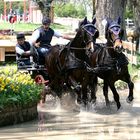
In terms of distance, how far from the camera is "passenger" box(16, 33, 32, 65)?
41.9 ft

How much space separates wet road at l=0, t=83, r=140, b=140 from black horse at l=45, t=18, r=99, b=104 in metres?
0.52

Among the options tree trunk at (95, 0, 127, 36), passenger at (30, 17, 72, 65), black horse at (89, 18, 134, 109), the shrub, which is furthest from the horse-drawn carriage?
tree trunk at (95, 0, 127, 36)

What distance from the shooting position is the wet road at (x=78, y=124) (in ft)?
29.6

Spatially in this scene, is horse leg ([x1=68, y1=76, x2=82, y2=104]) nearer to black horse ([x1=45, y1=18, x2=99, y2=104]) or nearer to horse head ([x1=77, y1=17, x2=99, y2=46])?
black horse ([x1=45, y1=18, x2=99, y2=104])

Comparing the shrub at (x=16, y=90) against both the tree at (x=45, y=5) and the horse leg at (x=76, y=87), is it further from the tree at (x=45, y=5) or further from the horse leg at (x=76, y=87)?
the tree at (x=45, y=5)

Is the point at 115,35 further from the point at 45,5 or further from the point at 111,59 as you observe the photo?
the point at 45,5

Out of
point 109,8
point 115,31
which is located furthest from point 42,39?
point 109,8

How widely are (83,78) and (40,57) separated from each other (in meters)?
1.68

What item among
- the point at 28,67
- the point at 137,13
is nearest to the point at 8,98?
the point at 28,67

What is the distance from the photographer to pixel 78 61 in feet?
37.3

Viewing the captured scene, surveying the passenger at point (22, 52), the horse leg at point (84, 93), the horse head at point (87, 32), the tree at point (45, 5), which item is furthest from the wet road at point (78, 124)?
the tree at point (45, 5)

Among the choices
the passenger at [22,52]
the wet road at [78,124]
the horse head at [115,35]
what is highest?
the horse head at [115,35]

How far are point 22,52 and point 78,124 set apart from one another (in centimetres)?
331

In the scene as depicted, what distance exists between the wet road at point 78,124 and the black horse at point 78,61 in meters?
0.52
